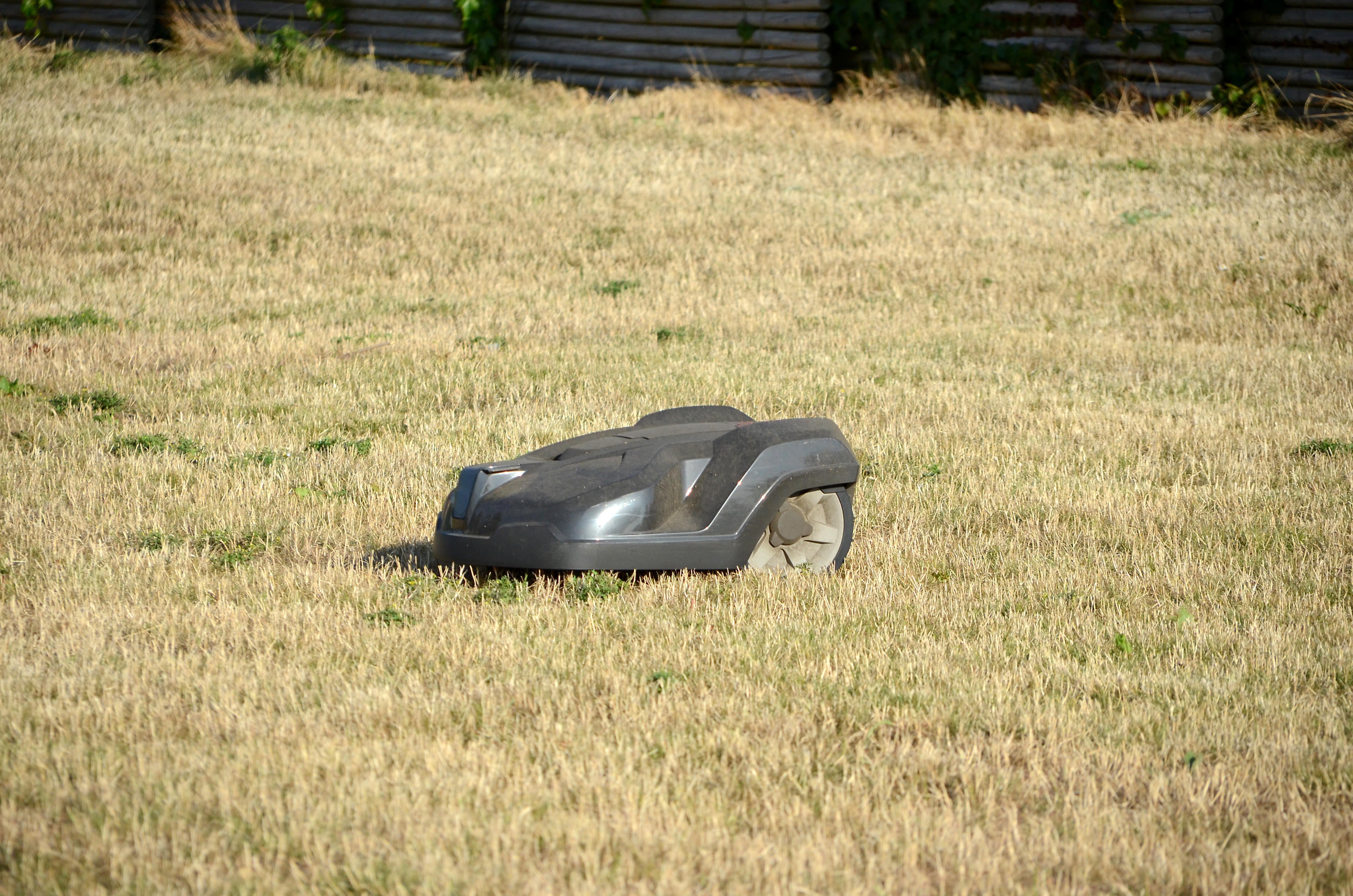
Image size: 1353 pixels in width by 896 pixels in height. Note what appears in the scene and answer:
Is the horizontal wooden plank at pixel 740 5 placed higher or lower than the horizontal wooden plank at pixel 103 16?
lower

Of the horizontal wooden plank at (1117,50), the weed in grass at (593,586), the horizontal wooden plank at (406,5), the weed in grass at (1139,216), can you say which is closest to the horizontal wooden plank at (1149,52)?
the horizontal wooden plank at (1117,50)

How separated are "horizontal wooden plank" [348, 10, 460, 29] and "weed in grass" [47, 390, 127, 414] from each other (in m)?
14.4

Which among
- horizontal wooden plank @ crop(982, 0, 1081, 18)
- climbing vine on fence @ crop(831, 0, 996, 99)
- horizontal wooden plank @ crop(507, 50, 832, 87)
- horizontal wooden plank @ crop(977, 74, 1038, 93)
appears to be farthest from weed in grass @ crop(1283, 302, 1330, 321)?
horizontal wooden plank @ crop(507, 50, 832, 87)

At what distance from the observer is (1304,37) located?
17.5 metres

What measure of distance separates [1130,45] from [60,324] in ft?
47.2

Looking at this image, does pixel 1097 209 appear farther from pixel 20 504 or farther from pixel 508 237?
pixel 20 504

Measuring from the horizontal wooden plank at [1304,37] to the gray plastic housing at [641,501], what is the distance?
15446 mm

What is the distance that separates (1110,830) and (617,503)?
2.31 m

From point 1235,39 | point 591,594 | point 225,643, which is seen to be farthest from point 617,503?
point 1235,39

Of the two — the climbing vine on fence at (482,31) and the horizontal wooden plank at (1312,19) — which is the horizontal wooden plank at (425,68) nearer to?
the climbing vine on fence at (482,31)

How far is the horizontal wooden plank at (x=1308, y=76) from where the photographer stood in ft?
56.7

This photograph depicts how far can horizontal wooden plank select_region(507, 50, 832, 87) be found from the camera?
20.1 metres

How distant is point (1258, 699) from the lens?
4.21 metres

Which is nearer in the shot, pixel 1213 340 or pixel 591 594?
pixel 591 594
